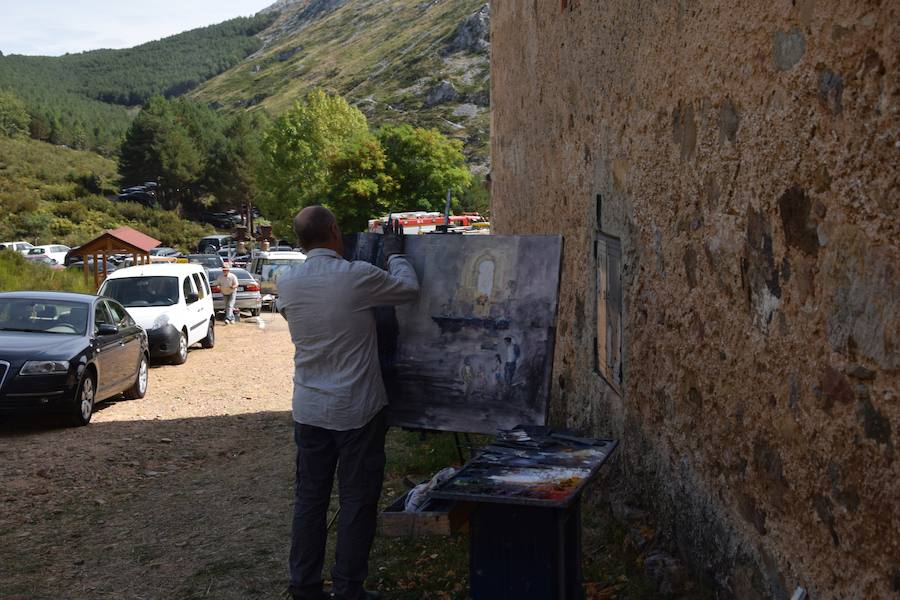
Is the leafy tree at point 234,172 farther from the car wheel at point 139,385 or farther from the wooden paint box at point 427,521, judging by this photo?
the wooden paint box at point 427,521

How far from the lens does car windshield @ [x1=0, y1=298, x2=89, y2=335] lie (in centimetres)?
1127

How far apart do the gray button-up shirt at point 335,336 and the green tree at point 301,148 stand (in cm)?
6055

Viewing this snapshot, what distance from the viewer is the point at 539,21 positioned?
8266 millimetres

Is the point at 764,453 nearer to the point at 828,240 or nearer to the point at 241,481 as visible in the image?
the point at 828,240

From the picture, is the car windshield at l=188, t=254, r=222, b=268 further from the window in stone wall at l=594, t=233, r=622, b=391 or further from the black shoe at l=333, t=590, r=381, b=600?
the black shoe at l=333, t=590, r=381, b=600

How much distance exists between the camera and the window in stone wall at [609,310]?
6.02 metres

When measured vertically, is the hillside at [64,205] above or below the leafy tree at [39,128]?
below

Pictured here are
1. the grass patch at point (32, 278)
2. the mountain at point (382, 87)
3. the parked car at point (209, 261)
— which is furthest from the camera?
the mountain at point (382, 87)

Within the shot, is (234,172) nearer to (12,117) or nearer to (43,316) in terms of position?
(12,117)

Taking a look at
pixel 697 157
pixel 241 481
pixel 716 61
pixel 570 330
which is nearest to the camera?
pixel 716 61

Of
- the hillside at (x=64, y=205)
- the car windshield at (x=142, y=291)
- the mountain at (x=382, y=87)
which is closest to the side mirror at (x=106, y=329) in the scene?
the car windshield at (x=142, y=291)

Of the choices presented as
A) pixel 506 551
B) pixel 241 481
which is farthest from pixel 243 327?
pixel 506 551

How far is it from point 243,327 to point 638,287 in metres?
19.6

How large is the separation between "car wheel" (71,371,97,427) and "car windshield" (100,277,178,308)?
6370 millimetres
